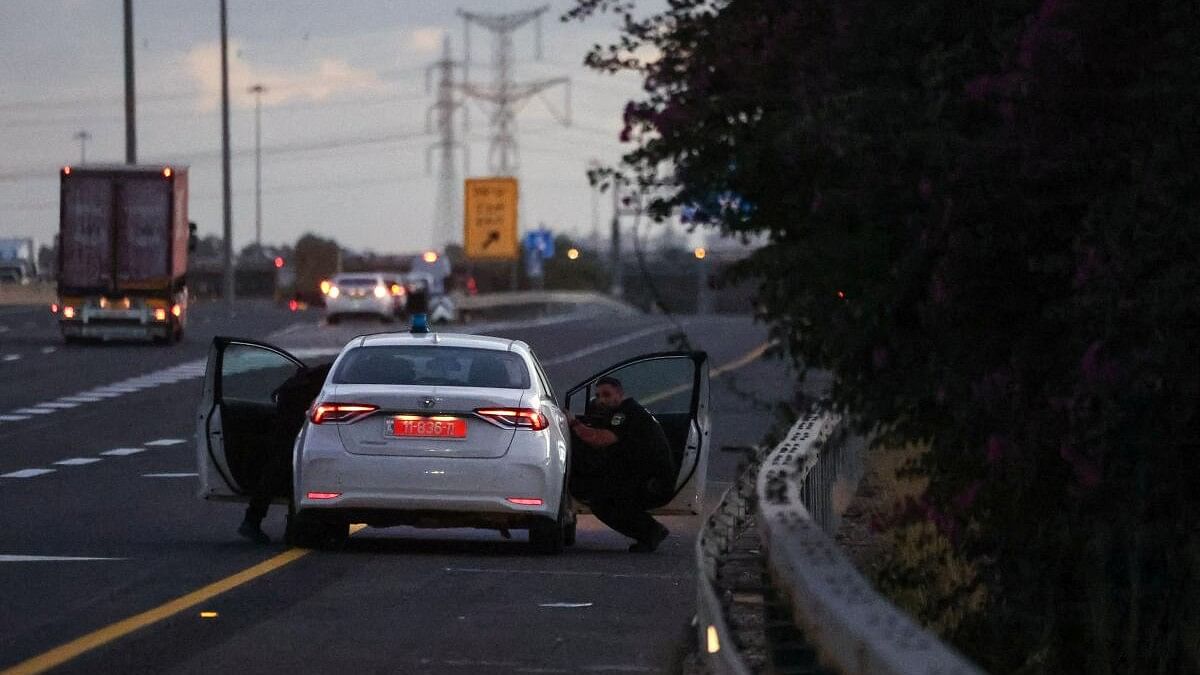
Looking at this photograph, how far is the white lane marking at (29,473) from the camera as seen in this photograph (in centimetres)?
2442

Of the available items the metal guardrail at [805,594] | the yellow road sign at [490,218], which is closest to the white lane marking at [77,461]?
the metal guardrail at [805,594]

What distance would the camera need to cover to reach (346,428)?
15.2m

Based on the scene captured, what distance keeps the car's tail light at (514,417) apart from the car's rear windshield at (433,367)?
16.1 inches

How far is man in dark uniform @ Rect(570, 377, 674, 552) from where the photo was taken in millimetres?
16234

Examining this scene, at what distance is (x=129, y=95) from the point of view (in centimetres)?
5962

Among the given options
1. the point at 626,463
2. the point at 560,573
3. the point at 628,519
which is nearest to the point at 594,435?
the point at 626,463

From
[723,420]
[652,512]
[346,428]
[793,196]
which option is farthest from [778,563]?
[723,420]

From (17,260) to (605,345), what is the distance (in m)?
67.5

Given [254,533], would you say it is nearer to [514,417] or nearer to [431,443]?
[431,443]

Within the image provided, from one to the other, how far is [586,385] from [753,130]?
20.8ft

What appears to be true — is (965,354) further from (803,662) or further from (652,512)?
(652,512)

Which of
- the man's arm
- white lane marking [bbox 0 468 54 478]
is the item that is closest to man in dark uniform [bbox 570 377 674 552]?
the man's arm

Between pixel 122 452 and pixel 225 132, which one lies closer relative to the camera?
pixel 122 452

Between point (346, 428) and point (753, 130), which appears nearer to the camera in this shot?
point (753, 130)
